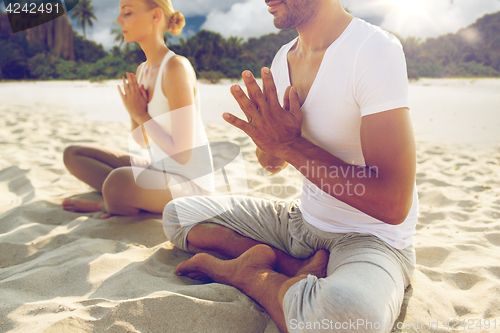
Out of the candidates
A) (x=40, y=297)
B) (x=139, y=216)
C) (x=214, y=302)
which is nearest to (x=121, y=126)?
(x=139, y=216)

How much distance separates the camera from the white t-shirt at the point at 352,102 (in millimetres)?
1182

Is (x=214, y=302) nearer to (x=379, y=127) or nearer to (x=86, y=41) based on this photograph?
(x=379, y=127)

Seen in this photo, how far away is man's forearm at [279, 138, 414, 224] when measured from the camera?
1166 millimetres

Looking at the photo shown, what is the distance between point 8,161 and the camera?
140 inches

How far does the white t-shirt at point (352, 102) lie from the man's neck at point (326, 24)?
81 mm

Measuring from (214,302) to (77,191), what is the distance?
236 cm

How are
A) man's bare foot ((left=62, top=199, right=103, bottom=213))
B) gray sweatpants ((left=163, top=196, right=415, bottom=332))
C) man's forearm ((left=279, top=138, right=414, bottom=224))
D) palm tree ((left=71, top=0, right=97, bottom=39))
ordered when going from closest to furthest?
1. gray sweatpants ((left=163, top=196, right=415, bottom=332))
2. man's forearm ((left=279, top=138, right=414, bottom=224))
3. man's bare foot ((left=62, top=199, right=103, bottom=213))
4. palm tree ((left=71, top=0, right=97, bottom=39))

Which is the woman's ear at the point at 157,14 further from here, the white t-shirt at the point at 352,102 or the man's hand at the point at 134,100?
the white t-shirt at the point at 352,102

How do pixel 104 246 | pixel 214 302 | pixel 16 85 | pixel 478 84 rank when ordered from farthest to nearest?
pixel 16 85, pixel 478 84, pixel 104 246, pixel 214 302

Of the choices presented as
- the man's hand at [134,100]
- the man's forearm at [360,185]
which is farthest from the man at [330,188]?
the man's hand at [134,100]

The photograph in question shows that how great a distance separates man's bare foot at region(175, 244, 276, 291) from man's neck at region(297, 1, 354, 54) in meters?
1.07

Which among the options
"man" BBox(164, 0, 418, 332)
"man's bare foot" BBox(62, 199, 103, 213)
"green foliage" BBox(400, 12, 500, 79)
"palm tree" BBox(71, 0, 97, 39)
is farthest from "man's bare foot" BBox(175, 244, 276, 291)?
"palm tree" BBox(71, 0, 97, 39)

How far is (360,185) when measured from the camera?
3.85 ft

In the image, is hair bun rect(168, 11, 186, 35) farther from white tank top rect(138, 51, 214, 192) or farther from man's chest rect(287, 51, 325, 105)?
man's chest rect(287, 51, 325, 105)
